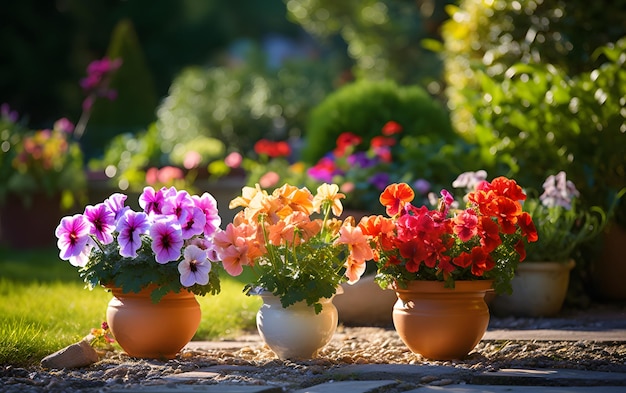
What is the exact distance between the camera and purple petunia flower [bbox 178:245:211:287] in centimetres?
325

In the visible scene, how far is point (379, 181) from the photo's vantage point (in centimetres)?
556

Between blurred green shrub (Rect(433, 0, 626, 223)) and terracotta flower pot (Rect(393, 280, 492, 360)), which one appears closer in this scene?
terracotta flower pot (Rect(393, 280, 492, 360))

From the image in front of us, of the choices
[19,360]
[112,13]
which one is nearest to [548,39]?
[19,360]

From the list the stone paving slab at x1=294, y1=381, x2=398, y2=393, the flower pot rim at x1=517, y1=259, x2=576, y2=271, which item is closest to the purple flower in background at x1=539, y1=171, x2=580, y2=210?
the flower pot rim at x1=517, y1=259, x2=576, y2=271

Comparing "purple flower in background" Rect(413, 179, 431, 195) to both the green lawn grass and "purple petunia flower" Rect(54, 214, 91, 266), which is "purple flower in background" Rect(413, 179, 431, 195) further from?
"purple petunia flower" Rect(54, 214, 91, 266)

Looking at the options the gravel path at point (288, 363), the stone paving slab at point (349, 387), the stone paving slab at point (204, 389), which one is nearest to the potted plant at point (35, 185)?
the gravel path at point (288, 363)

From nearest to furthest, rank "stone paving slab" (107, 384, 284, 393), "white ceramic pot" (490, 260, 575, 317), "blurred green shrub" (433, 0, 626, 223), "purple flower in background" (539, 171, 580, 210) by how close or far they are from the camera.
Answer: "stone paving slab" (107, 384, 284, 393)
"purple flower in background" (539, 171, 580, 210)
"white ceramic pot" (490, 260, 575, 317)
"blurred green shrub" (433, 0, 626, 223)

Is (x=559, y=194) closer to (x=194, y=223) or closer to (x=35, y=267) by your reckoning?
(x=194, y=223)

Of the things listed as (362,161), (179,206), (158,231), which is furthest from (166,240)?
(362,161)

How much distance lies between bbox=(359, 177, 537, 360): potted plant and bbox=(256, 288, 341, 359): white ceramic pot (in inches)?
11.2

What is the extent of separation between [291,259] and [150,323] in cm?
58

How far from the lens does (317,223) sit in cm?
333

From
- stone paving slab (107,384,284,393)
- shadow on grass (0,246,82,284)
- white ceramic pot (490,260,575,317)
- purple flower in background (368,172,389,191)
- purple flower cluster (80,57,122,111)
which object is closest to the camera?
stone paving slab (107,384,284,393)

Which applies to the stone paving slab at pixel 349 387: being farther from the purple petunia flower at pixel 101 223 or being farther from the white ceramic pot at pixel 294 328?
the purple petunia flower at pixel 101 223
